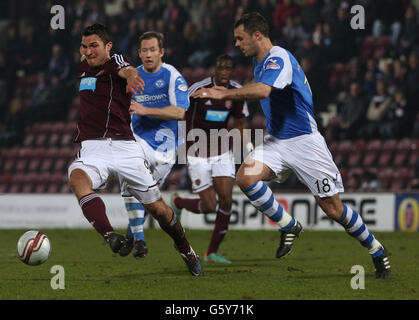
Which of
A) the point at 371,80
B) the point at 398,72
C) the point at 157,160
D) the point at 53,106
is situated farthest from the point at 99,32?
the point at 53,106

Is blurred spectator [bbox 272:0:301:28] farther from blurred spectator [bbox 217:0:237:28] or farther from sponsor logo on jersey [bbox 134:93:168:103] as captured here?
sponsor logo on jersey [bbox 134:93:168:103]

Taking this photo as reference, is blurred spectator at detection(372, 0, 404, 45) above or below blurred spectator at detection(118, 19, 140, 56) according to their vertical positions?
above

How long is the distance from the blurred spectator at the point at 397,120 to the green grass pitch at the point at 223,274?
3496 millimetres

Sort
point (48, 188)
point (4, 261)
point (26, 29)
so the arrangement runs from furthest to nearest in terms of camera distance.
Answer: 1. point (26, 29)
2. point (48, 188)
3. point (4, 261)

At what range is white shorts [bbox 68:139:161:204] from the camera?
21.6 ft

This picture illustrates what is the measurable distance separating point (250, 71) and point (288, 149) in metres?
9.35

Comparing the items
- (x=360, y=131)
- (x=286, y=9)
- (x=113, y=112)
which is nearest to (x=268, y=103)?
(x=113, y=112)

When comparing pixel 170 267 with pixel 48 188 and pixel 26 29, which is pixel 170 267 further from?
pixel 26 29

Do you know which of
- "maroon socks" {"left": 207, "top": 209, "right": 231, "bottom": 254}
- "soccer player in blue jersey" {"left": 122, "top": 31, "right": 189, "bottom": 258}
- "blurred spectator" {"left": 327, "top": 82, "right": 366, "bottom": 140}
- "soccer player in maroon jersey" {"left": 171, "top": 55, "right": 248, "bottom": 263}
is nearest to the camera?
"soccer player in blue jersey" {"left": 122, "top": 31, "right": 189, "bottom": 258}

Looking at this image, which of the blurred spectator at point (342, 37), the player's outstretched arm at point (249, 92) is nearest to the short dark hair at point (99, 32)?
the player's outstretched arm at point (249, 92)

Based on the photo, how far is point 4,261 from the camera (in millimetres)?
8719

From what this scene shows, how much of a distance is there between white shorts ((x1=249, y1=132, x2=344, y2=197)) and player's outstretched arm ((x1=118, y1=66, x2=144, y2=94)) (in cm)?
141

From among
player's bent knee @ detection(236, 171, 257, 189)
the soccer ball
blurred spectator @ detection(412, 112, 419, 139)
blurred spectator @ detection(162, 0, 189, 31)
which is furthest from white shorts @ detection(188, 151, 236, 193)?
blurred spectator @ detection(162, 0, 189, 31)

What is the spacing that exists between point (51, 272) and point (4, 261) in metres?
1.51
